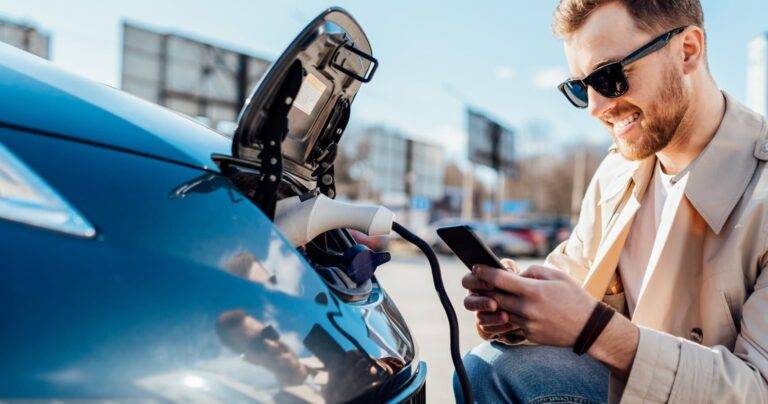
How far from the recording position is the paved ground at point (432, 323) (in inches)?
143

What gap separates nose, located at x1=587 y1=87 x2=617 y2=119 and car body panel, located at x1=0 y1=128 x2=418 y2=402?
1208mm

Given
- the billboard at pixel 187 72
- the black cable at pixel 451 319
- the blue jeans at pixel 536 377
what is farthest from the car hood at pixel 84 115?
the billboard at pixel 187 72

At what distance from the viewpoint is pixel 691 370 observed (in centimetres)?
134

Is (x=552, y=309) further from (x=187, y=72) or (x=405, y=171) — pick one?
(x=405, y=171)

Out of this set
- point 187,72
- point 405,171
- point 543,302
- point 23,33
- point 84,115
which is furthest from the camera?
point 405,171

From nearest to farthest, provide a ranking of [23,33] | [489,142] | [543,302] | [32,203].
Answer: [32,203] → [543,302] → [23,33] → [489,142]

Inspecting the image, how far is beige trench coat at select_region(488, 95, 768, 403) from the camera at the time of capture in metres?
1.34

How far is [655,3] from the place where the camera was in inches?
71.1

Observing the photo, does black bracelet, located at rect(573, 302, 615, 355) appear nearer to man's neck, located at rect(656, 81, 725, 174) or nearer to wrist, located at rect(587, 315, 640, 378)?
wrist, located at rect(587, 315, 640, 378)

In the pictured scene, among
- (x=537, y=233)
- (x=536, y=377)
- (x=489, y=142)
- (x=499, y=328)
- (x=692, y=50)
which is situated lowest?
(x=537, y=233)

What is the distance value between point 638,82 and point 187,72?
16635 mm

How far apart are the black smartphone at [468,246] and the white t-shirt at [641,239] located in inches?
30.8

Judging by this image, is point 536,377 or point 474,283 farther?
point 536,377

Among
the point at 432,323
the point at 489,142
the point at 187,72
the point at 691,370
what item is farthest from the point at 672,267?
the point at 489,142
